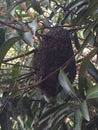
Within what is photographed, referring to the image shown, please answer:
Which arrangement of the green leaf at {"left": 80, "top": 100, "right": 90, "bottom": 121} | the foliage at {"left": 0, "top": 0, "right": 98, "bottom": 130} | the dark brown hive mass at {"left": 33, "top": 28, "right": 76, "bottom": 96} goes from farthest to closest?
1. the dark brown hive mass at {"left": 33, "top": 28, "right": 76, "bottom": 96}
2. the foliage at {"left": 0, "top": 0, "right": 98, "bottom": 130}
3. the green leaf at {"left": 80, "top": 100, "right": 90, "bottom": 121}

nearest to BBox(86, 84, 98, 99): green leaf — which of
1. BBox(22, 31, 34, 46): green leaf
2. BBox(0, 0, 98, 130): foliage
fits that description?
BBox(0, 0, 98, 130): foliage

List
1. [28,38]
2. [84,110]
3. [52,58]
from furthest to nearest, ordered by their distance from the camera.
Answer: [52,58] → [28,38] → [84,110]

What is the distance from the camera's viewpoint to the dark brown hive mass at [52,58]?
1.31m

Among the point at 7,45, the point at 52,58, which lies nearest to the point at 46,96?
the point at 52,58

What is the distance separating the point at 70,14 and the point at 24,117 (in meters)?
0.50

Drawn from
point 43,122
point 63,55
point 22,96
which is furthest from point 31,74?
point 43,122

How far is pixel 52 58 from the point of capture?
1304mm

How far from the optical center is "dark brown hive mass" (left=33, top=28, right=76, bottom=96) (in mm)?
1306

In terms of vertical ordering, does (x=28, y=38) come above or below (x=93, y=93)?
above

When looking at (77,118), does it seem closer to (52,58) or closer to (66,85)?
(66,85)

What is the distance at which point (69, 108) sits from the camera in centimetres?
111

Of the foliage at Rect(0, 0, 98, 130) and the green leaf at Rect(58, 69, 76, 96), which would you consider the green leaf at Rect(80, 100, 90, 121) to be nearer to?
the foliage at Rect(0, 0, 98, 130)

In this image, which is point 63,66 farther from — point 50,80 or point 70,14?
point 70,14

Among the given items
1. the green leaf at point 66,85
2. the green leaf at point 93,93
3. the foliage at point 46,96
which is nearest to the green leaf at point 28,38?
the foliage at point 46,96
